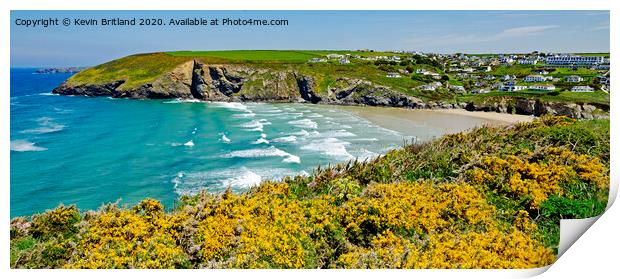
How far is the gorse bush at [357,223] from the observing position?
676cm

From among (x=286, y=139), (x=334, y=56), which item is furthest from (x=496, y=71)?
(x=286, y=139)

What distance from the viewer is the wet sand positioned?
45.7m

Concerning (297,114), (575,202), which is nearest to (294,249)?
(575,202)

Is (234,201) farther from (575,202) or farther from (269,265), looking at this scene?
(575,202)

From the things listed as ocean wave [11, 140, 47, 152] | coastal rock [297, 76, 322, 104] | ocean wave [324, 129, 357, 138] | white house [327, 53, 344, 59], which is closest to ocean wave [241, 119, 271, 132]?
ocean wave [324, 129, 357, 138]

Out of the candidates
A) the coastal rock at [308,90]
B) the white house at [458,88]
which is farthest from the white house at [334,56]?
the white house at [458,88]

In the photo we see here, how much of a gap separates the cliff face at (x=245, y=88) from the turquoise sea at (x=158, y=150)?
685 inches

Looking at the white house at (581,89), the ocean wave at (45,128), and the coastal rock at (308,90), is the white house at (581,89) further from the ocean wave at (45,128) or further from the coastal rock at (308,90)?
the coastal rock at (308,90)

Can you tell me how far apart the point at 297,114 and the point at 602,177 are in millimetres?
50252

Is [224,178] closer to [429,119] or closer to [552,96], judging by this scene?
[552,96]

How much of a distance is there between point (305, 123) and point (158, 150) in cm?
1930

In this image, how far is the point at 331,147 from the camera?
1326 inches

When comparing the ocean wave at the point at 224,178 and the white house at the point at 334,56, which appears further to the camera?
the white house at the point at 334,56

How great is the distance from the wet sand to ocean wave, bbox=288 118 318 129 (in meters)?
6.88
